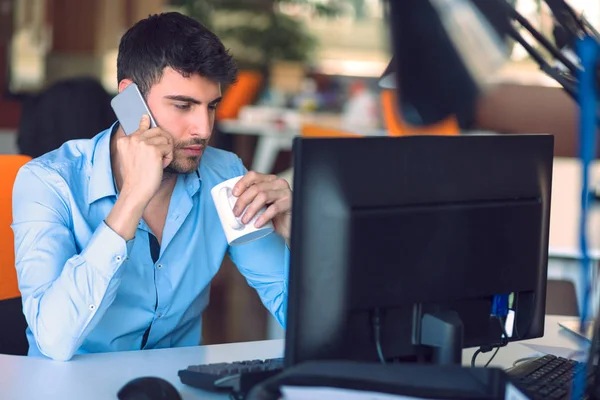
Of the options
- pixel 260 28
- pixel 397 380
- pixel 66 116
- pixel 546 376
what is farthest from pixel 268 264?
pixel 260 28

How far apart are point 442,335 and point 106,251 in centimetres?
58

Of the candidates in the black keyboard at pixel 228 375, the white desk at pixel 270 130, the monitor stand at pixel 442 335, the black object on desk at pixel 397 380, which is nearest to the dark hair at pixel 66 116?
the black keyboard at pixel 228 375

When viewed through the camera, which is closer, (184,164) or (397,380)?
(397,380)

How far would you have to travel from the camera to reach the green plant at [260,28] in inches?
315

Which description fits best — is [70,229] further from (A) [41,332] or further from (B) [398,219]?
(B) [398,219]

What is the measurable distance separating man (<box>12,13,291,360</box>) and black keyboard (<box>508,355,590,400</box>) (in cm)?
50

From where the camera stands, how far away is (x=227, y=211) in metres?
1.46

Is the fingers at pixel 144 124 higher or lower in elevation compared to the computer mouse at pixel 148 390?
higher

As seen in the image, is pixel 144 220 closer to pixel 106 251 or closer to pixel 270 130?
pixel 106 251

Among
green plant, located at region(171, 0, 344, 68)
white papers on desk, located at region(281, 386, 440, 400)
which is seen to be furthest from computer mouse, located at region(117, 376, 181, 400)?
green plant, located at region(171, 0, 344, 68)

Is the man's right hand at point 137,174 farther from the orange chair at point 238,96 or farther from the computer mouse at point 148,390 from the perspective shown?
the orange chair at point 238,96

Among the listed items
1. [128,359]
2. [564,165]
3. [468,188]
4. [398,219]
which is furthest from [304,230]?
[564,165]

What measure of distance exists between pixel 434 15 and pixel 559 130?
6787mm

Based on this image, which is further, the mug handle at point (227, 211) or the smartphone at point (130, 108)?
the smartphone at point (130, 108)
